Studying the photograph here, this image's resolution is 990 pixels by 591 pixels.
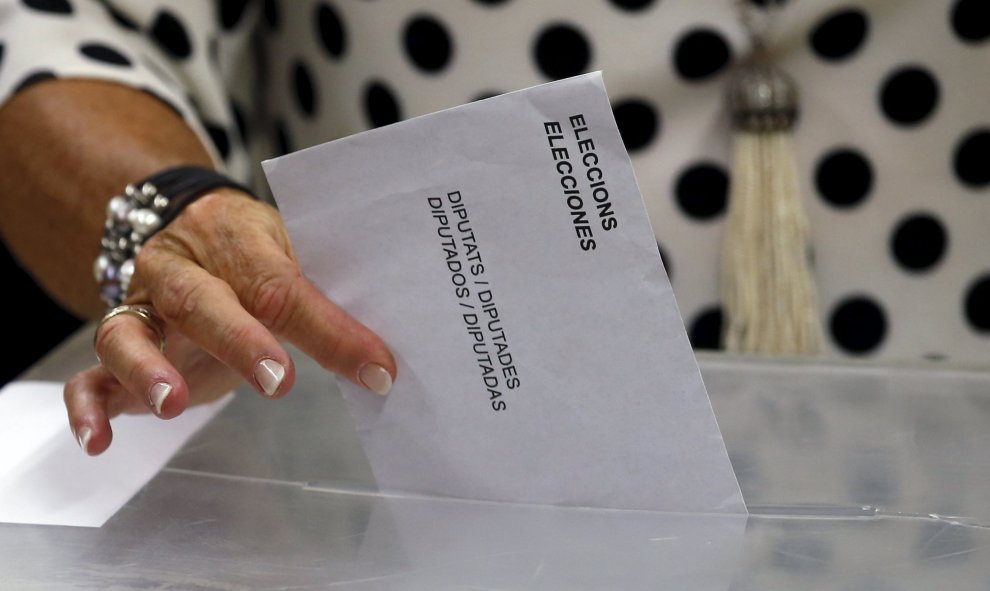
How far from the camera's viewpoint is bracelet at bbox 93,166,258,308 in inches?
22.5

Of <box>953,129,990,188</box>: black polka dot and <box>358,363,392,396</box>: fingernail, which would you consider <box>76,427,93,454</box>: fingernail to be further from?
<box>953,129,990,188</box>: black polka dot

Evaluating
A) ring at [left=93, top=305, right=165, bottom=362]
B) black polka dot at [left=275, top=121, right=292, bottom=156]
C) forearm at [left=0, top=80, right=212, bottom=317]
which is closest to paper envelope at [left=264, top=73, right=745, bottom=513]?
ring at [left=93, top=305, right=165, bottom=362]

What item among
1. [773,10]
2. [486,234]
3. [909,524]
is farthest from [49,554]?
[773,10]

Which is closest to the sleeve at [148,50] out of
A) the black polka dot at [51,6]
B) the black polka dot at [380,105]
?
the black polka dot at [51,6]

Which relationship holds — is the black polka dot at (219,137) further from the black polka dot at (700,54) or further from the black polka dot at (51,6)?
the black polka dot at (700,54)

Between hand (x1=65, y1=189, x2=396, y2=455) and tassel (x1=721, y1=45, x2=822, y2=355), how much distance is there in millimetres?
372

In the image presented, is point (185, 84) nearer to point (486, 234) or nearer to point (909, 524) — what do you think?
point (486, 234)

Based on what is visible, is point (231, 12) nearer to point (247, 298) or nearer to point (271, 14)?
point (271, 14)

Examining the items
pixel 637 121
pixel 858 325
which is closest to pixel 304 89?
pixel 637 121

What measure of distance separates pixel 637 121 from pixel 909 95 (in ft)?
0.69

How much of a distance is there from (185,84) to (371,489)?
504mm

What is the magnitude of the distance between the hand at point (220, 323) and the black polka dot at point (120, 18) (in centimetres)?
32

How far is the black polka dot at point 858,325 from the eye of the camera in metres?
0.75

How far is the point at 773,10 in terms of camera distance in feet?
2.37
